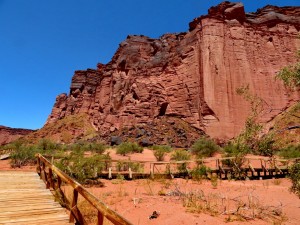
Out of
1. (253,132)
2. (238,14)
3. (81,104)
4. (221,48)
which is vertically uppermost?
(238,14)

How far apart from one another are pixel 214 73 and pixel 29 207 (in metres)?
43.1

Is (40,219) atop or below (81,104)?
below

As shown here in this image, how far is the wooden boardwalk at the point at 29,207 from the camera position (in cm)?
545

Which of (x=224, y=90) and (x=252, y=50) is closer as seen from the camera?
(x=224, y=90)

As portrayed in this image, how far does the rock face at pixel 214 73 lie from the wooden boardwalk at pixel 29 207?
37.2 metres

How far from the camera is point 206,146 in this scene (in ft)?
98.0

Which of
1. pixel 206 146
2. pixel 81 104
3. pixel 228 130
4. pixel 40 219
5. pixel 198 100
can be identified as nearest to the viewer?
pixel 40 219

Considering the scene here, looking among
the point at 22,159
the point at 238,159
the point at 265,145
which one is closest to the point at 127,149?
the point at 22,159

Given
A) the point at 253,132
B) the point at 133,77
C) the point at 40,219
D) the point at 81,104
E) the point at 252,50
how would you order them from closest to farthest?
the point at 40,219, the point at 253,132, the point at 252,50, the point at 133,77, the point at 81,104

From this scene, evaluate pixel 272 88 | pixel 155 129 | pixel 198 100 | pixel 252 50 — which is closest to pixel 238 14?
pixel 252 50

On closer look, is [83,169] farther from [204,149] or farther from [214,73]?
[214,73]

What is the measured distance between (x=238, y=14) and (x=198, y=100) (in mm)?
19607

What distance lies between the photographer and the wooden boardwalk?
5.45 m

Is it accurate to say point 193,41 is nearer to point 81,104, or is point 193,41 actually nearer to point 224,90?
point 224,90
